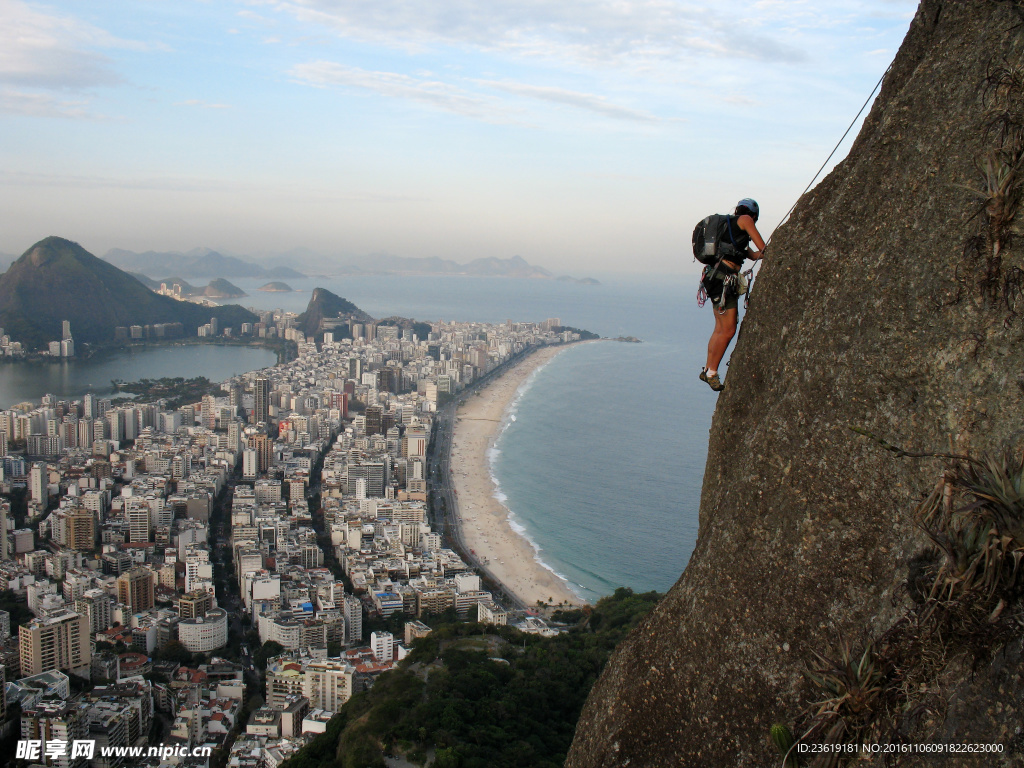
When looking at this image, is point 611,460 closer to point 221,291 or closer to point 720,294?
point 720,294

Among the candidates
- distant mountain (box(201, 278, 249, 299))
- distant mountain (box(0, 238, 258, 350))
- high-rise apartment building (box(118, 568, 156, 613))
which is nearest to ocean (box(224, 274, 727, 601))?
high-rise apartment building (box(118, 568, 156, 613))

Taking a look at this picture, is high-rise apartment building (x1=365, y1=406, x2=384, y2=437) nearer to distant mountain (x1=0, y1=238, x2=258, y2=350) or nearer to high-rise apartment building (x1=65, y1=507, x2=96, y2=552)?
high-rise apartment building (x1=65, y1=507, x2=96, y2=552)

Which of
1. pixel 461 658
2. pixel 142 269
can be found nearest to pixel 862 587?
pixel 461 658

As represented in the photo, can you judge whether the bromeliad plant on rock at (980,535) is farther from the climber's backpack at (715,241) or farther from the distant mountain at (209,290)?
the distant mountain at (209,290)

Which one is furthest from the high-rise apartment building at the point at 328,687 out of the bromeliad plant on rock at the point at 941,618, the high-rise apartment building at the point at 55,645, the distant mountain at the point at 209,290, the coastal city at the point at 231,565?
the distant mountain at the point at 209,290

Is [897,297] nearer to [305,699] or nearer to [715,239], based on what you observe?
[715,239]

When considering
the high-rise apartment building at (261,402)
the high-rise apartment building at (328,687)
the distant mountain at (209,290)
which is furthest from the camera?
the distant mountain at (209,290)
